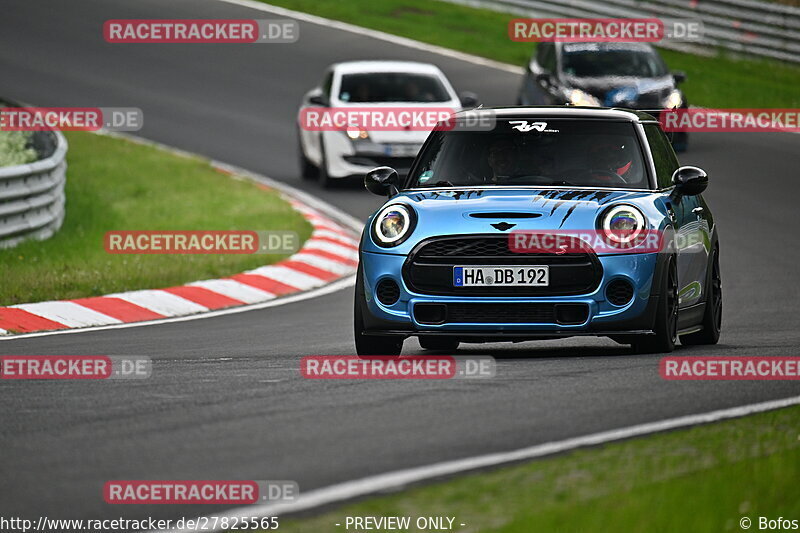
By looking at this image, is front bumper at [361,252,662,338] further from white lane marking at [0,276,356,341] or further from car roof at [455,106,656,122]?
white lane marking at [0,276,356,341]

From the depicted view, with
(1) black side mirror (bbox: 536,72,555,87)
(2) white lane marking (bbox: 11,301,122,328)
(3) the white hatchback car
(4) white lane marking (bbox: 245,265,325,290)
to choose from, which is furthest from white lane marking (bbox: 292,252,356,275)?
(1) black side mirror (bbox: 536,72,555,87)

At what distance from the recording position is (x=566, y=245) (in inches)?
368

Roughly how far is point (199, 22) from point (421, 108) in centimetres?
1239

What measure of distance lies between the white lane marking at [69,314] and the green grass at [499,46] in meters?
16.0

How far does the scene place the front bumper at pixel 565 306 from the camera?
936 cm

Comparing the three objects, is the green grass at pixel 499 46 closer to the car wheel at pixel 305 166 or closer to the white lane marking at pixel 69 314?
the car wheel at pixel 305 166

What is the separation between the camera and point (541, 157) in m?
10.5

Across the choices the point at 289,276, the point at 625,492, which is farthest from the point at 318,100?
the point at 625,492

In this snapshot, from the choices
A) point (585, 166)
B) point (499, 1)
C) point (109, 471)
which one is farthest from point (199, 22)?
point (109, 471)

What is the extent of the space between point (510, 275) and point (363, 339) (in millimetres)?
999
